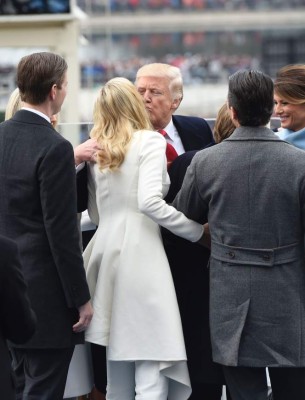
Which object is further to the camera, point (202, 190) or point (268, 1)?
point (268, 1)

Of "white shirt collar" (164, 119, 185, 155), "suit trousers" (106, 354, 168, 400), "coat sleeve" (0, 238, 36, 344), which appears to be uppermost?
"coat sleeve" (0, 238, 36, 344)

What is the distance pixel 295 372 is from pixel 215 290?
0.37m

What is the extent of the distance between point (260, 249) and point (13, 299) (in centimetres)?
97

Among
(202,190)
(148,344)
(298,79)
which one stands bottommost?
(148,344)

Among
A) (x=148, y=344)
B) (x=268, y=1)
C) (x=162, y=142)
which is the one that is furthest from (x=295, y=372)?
(x=268, y=1)

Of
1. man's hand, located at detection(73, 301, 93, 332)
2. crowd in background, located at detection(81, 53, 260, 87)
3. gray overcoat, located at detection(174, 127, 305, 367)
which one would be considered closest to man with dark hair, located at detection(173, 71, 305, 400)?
gray overcoat, located at detection(174, 127, 305, 367)

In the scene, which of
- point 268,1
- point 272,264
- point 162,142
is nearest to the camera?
point 272,264

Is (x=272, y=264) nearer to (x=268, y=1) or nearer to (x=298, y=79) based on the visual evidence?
(x=298, y=79)

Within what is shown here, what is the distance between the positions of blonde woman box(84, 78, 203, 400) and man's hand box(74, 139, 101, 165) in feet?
0.10

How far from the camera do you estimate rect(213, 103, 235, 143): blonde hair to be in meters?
4.10

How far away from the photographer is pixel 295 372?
3.73 metres

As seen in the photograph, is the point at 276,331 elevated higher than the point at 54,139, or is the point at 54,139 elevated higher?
the point at 54,139

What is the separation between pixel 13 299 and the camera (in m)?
3.01

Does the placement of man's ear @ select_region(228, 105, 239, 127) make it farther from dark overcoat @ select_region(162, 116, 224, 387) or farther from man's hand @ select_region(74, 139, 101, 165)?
man's hand @ select_region(74, 139, 101, 165)
